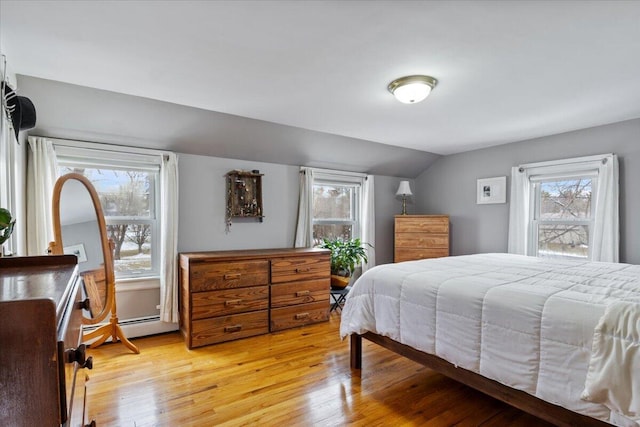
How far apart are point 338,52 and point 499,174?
10.4ft

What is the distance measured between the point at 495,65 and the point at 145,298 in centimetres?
345

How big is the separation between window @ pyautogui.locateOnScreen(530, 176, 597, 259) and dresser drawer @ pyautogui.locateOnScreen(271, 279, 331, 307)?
2.56 meters

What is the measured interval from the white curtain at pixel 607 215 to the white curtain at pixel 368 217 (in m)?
2.41

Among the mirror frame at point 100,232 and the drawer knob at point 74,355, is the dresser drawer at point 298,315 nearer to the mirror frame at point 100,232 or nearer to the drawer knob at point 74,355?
the mirror frame at point 100,232

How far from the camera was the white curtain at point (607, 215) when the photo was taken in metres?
3.09

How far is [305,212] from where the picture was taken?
13.0ft

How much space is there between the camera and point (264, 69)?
205cm

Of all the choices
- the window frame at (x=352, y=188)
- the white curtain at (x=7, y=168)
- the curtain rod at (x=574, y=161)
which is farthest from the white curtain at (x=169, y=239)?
the curtain rod at (x=574, y=161)

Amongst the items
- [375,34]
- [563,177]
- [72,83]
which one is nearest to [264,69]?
[375,34]

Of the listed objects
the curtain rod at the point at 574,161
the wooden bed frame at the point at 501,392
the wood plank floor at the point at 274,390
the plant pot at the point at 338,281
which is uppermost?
the curtain rod at the point at 574,161

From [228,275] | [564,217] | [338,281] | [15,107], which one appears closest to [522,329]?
[228,275]

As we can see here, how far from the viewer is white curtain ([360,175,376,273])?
4.54 meters

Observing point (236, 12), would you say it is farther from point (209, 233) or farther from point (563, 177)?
point (563, 177)

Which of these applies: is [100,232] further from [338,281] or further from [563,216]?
[563,216]
